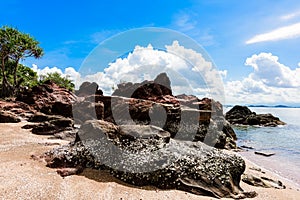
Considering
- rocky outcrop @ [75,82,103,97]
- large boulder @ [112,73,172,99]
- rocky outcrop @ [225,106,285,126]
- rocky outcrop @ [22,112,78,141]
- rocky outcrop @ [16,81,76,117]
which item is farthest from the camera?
rocky outcrop @ [225,106,285,126]

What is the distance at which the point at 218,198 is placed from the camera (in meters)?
7.32

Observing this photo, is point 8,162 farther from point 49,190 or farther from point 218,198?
point 218,198

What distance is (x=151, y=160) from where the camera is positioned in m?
7.96

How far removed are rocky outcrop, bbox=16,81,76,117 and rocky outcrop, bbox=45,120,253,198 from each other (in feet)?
43.6

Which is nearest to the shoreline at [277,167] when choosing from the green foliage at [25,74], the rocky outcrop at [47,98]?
the rocky outcrop at [47,98]

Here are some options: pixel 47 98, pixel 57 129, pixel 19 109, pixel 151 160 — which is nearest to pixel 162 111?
pixel 57 129

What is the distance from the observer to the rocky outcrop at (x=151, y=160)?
7.65 m

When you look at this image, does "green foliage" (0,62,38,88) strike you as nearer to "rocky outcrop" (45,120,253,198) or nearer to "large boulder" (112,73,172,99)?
"large boulder" (112,73,172,99)

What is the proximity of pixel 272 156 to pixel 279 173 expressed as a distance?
611cm

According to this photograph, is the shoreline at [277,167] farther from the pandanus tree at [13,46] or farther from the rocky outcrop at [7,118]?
the pandanus tree at [13,46]

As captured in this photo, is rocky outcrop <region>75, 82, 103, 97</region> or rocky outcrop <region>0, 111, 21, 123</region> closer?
rocky outcrop <region>0, 111, 21, 123</region>

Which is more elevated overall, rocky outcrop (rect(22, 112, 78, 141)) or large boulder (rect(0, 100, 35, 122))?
large boulder (rect(0, 100, 35, 122))

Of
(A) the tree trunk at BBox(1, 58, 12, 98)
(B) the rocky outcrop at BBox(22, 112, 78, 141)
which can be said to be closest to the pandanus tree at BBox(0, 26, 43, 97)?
(A) the tree trunk at BBox(1, 58, 12, 98)

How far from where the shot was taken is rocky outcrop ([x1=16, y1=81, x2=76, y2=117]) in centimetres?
2270
